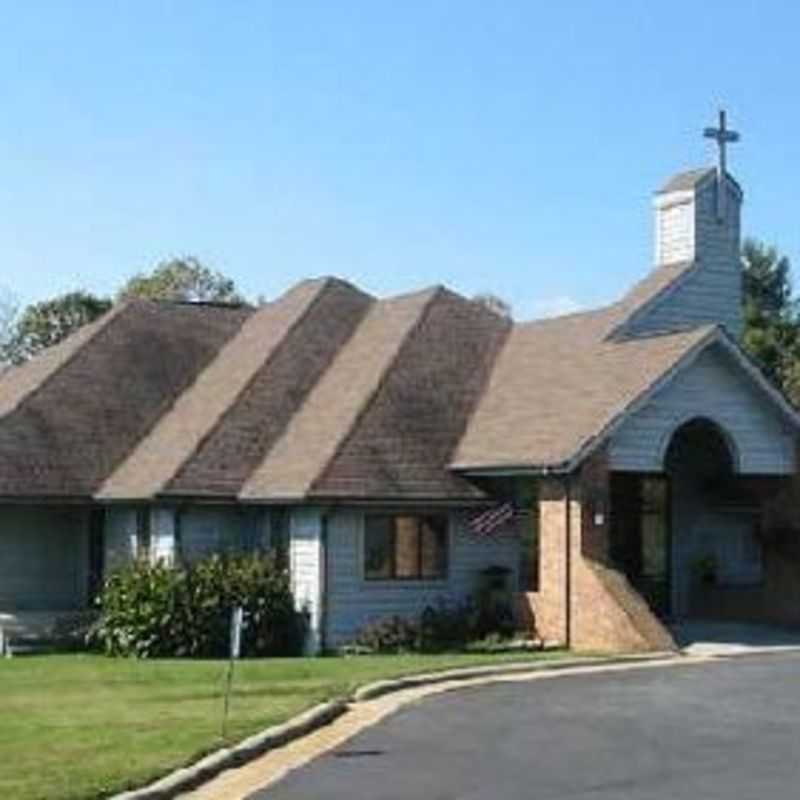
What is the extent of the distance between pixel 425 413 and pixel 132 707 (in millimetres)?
14873

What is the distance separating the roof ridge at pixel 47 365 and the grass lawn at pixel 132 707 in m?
7.80

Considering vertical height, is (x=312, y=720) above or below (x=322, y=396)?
below

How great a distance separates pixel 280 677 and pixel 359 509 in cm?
729

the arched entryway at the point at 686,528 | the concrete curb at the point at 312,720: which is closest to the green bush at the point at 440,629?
the arched entryway at the point at 686,528

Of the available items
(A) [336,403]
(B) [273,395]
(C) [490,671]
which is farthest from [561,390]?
(C) [490,671]

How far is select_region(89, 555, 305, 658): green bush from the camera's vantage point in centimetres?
3075

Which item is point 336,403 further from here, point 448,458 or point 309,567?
point 309,567

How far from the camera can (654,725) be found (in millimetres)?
18797

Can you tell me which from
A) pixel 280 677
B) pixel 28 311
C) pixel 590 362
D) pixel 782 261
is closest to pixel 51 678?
pixel 280 677

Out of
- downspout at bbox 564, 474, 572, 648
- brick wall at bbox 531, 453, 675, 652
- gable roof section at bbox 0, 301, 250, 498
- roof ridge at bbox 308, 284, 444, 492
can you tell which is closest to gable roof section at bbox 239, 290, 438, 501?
roof ridge at bbox 308, 284, 444, 492

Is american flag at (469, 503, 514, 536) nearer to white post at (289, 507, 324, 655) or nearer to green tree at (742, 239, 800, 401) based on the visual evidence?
white post at (289, 507, 324, 655)

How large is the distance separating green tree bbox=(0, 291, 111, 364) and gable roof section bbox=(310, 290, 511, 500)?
34007mm

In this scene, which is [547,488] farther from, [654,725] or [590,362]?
[654,725]

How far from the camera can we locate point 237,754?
54.2 feet
